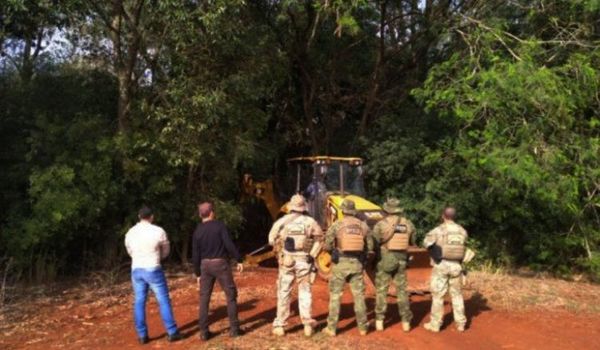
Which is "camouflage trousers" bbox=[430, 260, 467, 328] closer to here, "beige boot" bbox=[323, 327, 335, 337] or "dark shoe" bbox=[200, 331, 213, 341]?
"beige boot" bbox=[323, 327, 335, 337]

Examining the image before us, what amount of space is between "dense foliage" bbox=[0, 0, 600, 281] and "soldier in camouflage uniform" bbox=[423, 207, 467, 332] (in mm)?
4184

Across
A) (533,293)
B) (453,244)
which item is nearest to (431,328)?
(453,244)

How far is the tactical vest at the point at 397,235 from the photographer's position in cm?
814

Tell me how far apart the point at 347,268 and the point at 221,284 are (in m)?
1.65

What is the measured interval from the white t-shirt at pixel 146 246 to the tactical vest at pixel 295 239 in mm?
1588

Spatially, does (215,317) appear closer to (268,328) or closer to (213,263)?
(268,328)

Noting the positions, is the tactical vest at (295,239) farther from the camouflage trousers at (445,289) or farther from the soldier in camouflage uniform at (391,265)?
the camouflage trousers at (445,289)

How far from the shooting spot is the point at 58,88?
14.5 metres

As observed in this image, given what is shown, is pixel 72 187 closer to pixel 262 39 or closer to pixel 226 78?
pixel 226 78

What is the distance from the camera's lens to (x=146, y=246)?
7.53m

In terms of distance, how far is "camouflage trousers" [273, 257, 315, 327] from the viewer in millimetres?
7742

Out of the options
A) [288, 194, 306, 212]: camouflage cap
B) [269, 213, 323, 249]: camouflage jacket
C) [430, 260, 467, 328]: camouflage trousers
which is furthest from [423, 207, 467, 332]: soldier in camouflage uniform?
[288, 194, 306, 212]: camouflage cap

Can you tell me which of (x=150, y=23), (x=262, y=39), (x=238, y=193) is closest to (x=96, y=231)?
(x=238, y=193)

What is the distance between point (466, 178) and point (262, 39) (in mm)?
6013
